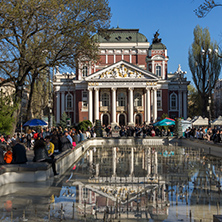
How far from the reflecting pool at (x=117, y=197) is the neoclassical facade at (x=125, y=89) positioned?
51079 millimetres

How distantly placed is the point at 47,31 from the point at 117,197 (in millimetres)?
14848

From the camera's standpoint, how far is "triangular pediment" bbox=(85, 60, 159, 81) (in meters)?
64.8

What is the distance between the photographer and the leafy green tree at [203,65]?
2321 inches

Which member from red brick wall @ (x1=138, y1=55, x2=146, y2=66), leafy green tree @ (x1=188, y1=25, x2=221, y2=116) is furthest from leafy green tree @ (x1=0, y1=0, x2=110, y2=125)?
red brick wall @ (x1=138, y1=55, x2=146, y2=66)

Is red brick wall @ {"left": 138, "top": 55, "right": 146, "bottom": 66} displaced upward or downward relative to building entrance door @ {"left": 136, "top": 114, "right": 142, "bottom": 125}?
upward

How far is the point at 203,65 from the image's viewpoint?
2343 inches

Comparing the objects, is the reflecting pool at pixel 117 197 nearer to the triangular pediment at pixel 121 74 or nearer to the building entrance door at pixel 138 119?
the triangular pediment at pixel 121 74

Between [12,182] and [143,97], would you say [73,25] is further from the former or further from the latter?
[143,97]

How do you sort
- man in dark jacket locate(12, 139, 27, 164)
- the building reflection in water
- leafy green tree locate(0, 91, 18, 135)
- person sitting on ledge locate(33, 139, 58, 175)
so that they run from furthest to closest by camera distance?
1. leafy green tree locate(0, 91, 18, 135)
2. person sitting on ledge locate(33, 139, 58, 175)
3. man in dark jacket locate(12, 139, 27, 164)
4. the building reflection in water

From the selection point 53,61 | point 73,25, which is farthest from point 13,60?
point 73,25

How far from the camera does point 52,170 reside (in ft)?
41.5

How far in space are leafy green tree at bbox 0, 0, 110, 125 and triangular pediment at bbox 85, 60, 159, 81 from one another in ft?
134

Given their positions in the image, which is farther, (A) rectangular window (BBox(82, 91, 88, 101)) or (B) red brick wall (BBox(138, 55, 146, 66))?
(B) red brick wall (BBox(138, 55, 146, 66))

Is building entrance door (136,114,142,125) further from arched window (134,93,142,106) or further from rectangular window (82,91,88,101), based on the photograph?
rectangular window (82,91,88,101)
